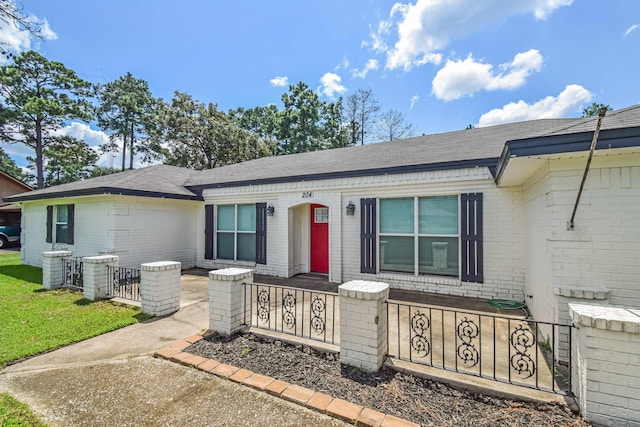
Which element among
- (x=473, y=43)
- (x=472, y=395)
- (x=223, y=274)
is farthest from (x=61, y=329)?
(x=473, y=43)

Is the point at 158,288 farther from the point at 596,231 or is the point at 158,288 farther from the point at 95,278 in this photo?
the point at 596,231

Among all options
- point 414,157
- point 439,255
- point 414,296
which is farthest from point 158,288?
point 414,157

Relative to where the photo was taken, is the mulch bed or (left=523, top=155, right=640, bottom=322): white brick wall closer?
the mulch bed

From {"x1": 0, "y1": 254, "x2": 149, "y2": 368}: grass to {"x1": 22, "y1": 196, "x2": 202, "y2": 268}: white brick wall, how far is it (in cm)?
173

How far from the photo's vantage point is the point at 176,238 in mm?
9625

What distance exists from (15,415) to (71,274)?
618cm

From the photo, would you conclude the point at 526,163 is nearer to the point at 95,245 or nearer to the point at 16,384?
the point at 16,384

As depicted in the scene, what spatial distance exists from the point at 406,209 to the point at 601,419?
4983 mm

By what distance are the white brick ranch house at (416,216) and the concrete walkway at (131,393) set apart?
363 centimetres

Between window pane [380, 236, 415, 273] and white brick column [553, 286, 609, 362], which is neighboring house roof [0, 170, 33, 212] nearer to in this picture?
window pane [380, 236, 415, 273]

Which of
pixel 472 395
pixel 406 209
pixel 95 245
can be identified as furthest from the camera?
pixel 95 245

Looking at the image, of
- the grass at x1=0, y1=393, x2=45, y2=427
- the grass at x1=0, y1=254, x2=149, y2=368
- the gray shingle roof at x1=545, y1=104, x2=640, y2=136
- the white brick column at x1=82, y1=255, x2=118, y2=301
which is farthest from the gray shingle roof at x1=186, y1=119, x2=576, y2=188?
the grass at x1=0, y1=393, x2=45, y2=427

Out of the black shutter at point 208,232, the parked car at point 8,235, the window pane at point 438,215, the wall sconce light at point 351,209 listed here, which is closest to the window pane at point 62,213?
the black shutter at point 208,232

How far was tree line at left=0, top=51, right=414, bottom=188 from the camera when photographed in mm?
22016
